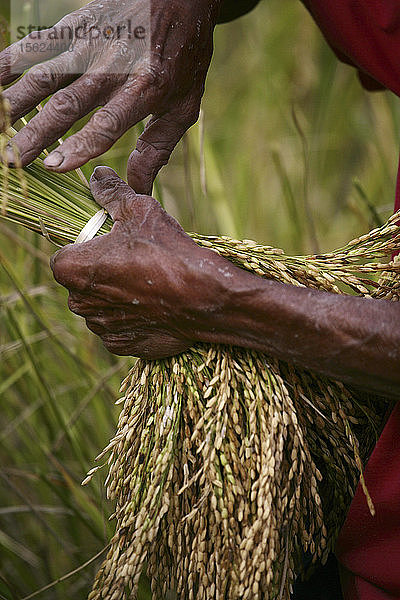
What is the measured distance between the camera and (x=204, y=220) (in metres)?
1.83

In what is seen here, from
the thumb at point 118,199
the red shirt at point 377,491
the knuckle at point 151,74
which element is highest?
the knuckle at point 151,74

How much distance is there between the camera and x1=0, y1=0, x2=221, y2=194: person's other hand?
769mm

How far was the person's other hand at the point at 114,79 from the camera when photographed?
30.3 inches

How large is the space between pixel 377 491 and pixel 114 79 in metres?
Result: 0.61

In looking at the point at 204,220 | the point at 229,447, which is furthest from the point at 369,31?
the point at 204,220

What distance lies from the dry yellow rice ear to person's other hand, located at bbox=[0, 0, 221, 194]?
19 centimetres

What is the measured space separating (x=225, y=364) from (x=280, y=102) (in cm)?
120

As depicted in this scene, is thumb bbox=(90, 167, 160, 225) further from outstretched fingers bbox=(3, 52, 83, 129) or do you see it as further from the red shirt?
the red shirt

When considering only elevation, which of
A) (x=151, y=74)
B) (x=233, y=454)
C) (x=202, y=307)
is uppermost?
(x=151, y=74)

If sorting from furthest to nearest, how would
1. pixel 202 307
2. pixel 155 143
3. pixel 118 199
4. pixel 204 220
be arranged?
1. pixel 204 220
2. pixel 155 143
3. pixel 118 199
4. pixel 202 307

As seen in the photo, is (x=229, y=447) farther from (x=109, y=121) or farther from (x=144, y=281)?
(x=109, y=121)

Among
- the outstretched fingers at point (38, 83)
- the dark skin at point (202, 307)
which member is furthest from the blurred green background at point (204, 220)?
the dark skin at point (202, 307)

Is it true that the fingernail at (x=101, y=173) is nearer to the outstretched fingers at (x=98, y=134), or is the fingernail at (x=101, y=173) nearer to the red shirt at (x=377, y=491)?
the outstretched fingers at (x=98, y=134)

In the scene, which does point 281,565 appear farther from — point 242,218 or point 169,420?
point 242,218
